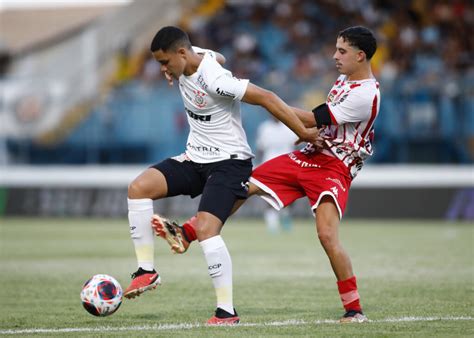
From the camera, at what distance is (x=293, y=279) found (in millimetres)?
11211

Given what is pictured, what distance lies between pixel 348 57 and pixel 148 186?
6.44 feet

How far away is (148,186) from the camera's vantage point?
8086 millimetres

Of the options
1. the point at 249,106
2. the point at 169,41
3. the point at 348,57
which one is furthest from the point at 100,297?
the point at 249,106

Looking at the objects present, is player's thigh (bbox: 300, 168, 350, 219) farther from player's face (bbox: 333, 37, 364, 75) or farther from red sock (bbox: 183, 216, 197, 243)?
red sock (bbox: 183, 216, 197, 243)

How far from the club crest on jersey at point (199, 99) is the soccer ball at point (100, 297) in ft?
5.29

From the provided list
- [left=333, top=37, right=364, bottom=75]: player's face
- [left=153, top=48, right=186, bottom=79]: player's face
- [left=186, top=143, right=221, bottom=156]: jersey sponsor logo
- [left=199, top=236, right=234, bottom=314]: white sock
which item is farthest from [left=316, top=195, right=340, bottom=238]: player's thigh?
[left=153, top=48, right=186, bottom=79]: player's face

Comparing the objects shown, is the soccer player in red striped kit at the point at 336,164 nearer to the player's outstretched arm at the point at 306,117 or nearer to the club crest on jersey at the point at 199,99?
the player's outstretched arm at the point at 306,117

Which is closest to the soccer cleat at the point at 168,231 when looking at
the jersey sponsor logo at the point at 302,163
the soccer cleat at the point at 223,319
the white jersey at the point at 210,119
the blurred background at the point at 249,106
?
the soccer cleat at the point at 223,319

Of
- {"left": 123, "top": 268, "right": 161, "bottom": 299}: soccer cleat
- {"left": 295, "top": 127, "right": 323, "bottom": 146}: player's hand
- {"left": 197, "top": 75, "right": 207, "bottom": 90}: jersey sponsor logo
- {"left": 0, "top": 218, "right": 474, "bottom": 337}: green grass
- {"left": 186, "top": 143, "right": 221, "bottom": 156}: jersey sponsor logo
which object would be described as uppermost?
{"left": 197, "top": 75, "right": 207, "bottom": 90}: jersey sponsor logo

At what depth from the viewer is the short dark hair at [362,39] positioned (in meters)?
8.01

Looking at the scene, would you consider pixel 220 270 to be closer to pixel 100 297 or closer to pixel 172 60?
pixel 100 297

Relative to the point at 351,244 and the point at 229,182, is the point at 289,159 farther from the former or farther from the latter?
the point at 351,244

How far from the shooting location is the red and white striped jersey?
789 centimetres

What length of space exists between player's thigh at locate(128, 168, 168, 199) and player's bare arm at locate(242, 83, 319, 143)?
103cm
